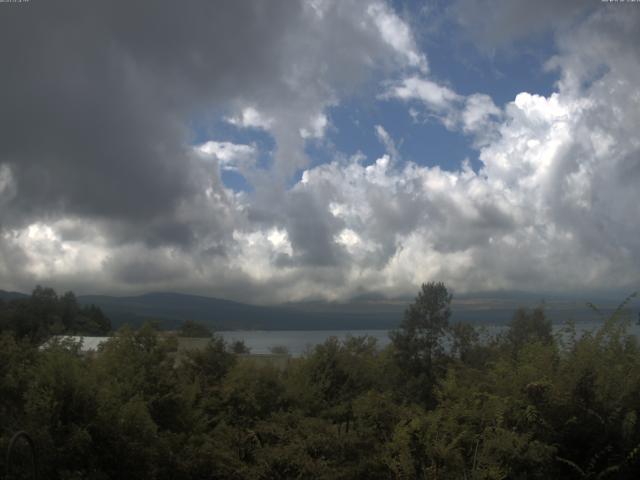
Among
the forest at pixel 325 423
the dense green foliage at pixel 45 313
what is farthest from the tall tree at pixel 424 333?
the dense green foliage at pixel 45 313

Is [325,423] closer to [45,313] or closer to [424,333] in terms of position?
[424,333]

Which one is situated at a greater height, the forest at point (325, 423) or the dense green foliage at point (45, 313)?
the dense green foliage at point (45, 313)

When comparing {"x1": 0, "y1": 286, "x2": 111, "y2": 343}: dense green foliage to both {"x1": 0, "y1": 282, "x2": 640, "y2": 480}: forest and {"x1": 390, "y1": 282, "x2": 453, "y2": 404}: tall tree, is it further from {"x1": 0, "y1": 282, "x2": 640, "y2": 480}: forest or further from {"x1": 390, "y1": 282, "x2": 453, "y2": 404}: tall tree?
{"x1": 0, "y1": 282, "x2": 640, "y2": 480}: forest

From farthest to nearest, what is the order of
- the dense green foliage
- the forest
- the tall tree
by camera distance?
the dense green foliage
the tall tree
the forest

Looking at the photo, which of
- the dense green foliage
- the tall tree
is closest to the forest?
the tall tree

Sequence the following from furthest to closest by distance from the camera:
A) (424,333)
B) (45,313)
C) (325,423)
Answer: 1. (45,313)
2. (424,333)
3. (325,423)

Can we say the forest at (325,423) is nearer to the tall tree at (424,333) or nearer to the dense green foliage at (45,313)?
the tall tree at (424,333)

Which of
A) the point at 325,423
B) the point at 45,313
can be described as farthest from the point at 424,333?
the point at 45,313

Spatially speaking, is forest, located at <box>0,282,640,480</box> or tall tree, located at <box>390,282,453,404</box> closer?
forest, located at <box>0,282,640,480</box>

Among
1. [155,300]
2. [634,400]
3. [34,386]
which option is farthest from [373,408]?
[155,300]

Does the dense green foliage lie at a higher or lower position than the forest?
higher

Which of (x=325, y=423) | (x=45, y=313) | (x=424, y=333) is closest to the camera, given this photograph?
(x=325, y=423)

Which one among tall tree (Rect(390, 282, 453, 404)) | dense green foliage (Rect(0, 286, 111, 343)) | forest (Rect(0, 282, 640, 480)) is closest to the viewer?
forest (Rect(0, 282, 640, 480))

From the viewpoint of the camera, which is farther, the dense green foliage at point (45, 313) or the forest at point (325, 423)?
the dense green foliage at point (45, 313)
